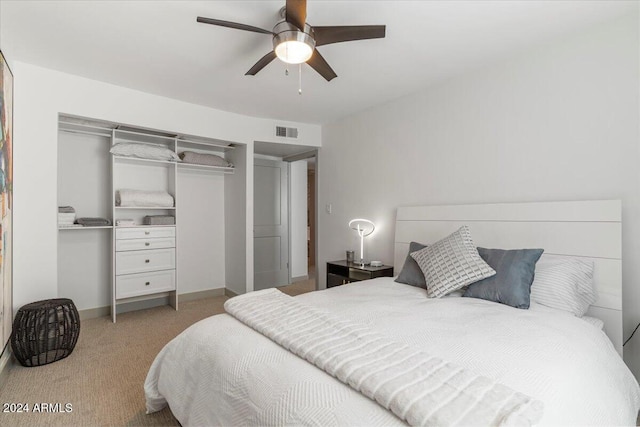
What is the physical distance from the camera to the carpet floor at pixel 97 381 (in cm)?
187

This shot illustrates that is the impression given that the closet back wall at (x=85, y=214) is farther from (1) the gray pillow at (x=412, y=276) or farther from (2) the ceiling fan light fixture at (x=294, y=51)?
(1) the gray pillow at (x=412, y=276)

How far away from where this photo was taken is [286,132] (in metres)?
4.45

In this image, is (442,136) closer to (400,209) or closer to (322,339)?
(400,209)

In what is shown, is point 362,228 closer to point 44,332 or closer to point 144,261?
point 144,261

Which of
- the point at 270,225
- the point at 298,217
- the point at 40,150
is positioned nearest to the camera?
the point at 40,150

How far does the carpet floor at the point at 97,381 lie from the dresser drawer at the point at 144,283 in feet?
1.05

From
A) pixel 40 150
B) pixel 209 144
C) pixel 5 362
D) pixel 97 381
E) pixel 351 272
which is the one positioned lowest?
pixel 97 381

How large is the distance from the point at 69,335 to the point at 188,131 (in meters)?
2.30

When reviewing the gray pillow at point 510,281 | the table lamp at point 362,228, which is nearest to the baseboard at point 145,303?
the table lamp at point 362,228

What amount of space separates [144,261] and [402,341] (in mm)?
3270

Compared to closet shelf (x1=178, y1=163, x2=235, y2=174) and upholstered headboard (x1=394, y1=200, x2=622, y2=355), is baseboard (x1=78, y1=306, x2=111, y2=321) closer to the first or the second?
closet shelf (x1=178, y1=163, x2=235, y2=174)

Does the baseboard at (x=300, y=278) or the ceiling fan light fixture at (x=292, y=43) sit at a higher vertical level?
the ceiling fan light fixture at (x=292, y=43)

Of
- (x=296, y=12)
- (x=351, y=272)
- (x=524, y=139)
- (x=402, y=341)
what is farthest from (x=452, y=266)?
(x=296, y=12)

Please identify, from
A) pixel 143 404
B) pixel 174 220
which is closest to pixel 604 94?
pixel 143 404
